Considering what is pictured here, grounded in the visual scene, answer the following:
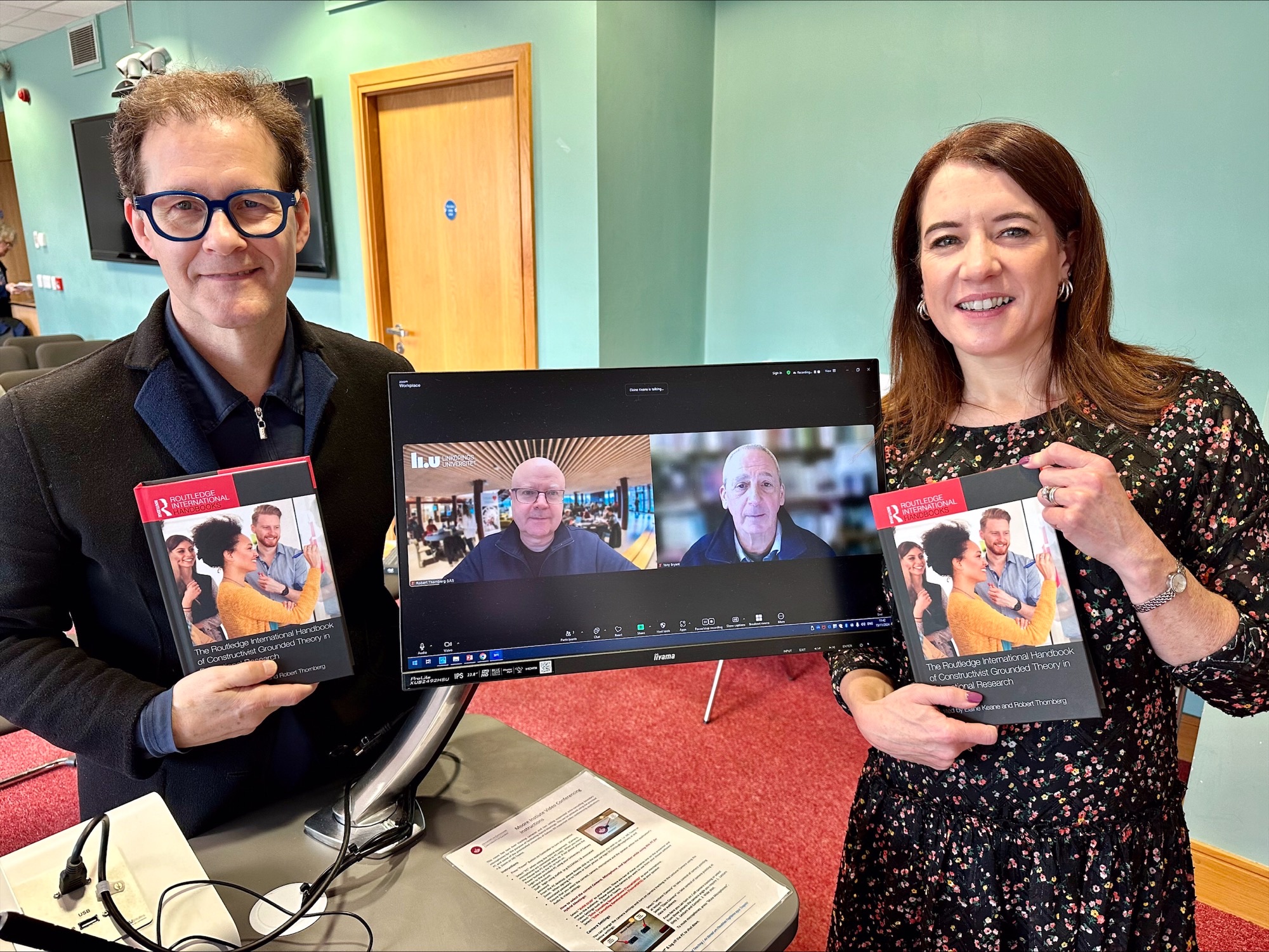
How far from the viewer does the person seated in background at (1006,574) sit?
0.91 metres

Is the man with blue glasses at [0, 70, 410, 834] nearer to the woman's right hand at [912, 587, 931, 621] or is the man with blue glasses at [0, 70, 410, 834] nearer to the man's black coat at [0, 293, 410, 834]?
the man's black coat at [0, 293, 410, 834]

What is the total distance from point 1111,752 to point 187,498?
1.14m

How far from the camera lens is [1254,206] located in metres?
2.38

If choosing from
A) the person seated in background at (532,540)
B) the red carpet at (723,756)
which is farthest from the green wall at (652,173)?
the person seated in background at (532,540)

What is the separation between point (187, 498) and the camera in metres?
0.84

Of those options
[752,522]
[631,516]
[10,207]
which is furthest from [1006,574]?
[10,207]

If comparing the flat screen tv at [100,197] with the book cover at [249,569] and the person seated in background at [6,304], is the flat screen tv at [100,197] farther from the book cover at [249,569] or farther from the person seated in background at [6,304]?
the book cover at [249,569]

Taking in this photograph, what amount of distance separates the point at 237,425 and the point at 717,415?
2.07 ft

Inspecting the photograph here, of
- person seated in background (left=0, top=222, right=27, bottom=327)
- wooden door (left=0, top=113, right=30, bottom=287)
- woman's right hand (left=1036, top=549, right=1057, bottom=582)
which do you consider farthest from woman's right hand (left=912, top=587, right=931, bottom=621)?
wooden door (left=0, top=113, right=30, bottom=287)

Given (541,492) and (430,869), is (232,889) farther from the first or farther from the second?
(541,492)

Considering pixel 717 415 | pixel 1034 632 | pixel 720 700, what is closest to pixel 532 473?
pixel 717 415

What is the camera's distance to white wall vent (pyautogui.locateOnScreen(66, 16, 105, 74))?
5664mm

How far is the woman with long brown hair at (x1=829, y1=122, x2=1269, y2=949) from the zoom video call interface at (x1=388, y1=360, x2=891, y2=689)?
18 centimetres

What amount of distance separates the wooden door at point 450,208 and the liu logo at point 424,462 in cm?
274
